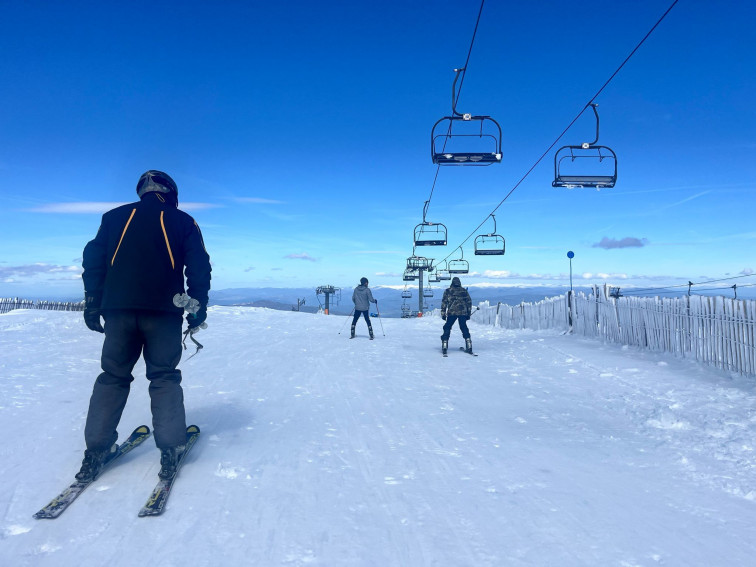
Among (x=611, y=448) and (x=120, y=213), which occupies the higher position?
(x=120, y=213)

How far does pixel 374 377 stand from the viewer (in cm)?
773

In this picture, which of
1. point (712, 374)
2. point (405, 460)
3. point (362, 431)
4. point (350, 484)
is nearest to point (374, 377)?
point (362, 431)

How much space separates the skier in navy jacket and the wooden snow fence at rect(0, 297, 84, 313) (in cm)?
3138

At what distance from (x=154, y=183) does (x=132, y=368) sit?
1369 mm

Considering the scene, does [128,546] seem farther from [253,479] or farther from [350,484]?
[350,484]

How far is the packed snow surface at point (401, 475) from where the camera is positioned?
2.52 metres

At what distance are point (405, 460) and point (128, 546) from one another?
2072mm

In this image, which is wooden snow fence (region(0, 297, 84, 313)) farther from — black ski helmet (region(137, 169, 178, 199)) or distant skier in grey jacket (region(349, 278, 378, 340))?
black ski helmet (region(137, 169, 178, 199))

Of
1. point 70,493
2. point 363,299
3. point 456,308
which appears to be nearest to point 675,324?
point 456,308

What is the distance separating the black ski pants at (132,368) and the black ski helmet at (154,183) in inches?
36.6

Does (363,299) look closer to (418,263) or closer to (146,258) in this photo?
(146,258)

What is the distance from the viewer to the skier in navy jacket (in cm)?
325

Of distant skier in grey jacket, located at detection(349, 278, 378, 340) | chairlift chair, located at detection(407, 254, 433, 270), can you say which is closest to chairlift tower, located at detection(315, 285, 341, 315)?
chairlift chair, located at detection(407, 254, 433, 270)

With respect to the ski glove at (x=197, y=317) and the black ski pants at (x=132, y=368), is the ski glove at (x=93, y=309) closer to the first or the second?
the black ski pants at (x=132, y=368)
